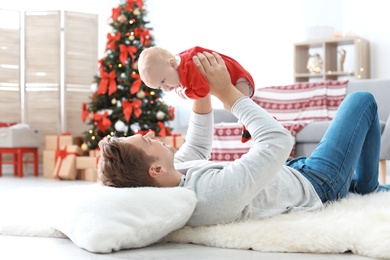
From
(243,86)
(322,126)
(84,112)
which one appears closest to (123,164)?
(243,86)

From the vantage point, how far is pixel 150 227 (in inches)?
64.4

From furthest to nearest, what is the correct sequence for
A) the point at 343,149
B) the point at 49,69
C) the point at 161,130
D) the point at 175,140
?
the point at 49,69, the point at 161,130, the point at 175,140, the point at 343,149

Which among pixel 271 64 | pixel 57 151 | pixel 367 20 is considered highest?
pixel 367 20

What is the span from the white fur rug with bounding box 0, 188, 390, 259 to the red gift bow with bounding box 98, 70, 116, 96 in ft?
12.1

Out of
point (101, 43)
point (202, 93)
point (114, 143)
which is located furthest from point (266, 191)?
point (101, 43)

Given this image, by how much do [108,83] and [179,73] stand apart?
3924 mm

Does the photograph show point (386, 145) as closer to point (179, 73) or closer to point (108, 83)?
point (179, 73)

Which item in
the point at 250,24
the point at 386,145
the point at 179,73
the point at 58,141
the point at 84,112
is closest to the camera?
the point at 179,73

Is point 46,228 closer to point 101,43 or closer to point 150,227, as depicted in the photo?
point 150,227

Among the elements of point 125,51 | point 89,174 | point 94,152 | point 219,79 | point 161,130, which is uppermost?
point 125,51

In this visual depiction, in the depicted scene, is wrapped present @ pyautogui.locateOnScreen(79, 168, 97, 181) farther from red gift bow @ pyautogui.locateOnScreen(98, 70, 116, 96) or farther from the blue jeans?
the blue jeans

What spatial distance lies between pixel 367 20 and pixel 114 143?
5.54 m

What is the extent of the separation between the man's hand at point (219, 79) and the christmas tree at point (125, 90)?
3766 mm

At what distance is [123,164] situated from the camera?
1.71 meters
